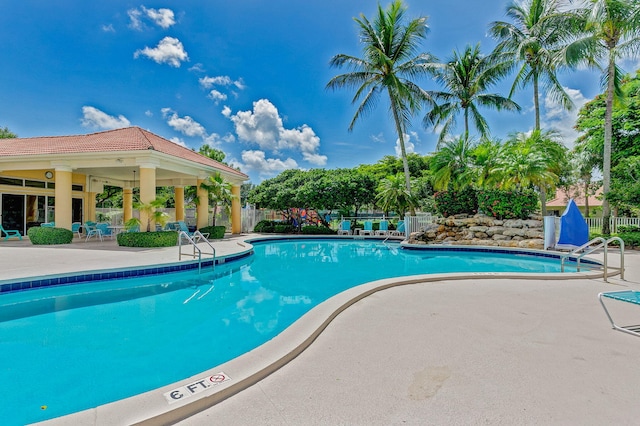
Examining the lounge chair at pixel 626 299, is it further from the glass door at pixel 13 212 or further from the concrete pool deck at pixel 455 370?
the glass door at pixel 13 212

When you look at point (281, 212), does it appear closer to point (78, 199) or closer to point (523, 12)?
point (78, 199)

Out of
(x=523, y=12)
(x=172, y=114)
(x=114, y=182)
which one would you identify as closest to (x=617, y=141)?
(x=523, y=12)

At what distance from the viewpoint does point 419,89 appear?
55.2 ft

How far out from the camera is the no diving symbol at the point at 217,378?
7.95ft

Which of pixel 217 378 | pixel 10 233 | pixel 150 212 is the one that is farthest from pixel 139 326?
pixel 10 233

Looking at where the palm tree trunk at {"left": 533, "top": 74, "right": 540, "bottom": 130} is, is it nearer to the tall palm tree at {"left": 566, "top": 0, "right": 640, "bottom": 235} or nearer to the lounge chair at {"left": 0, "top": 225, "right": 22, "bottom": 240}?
the tall palm tree at {"left": 566, "top": 0, "right": 640, "bottom": 235}

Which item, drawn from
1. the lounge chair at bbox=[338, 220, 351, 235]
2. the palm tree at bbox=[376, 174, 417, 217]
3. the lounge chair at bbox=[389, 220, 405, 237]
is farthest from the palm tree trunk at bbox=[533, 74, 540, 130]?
the lounge chair at bbox=[338, 220, 351, 235]

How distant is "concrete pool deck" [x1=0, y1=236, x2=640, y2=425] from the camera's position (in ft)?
6.87

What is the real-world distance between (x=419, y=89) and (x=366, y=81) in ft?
9.28

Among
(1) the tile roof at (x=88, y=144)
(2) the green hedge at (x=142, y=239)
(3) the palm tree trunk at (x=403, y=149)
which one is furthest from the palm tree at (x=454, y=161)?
(2) the green hedge at (x=142, y=239)

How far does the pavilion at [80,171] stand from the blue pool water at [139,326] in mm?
6600

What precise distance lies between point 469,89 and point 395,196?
8.05m

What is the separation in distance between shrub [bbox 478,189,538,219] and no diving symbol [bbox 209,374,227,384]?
1443cm

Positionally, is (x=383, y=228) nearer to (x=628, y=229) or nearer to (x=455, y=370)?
(x=628, y=229)
